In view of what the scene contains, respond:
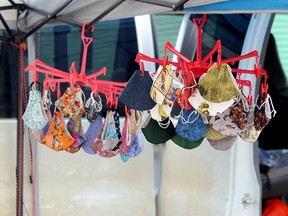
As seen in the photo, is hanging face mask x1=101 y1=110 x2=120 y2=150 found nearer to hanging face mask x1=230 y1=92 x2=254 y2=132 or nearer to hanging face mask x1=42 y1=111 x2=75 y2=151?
hanging face mask x1=42 y1=111 x2=75 y2=151

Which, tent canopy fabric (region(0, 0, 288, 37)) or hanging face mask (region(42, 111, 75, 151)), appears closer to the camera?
tent canopy fabric (region(0, 0, 288, 37))

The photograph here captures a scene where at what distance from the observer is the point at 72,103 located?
254 centimetres

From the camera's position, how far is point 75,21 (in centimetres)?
260

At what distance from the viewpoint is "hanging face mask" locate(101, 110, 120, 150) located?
260 cm

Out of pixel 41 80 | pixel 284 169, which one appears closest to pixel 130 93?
pixel 41 80

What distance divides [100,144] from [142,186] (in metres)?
0.85

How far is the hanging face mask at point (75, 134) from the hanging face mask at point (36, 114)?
5.1 inches

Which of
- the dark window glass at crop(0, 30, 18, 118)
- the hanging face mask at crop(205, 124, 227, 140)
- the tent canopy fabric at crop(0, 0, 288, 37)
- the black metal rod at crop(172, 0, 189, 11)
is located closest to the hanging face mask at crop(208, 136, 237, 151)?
the hanging face mask at crop(205, 124, 227, 140)

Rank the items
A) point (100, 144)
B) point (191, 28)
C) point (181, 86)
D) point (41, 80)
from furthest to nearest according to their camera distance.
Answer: point (191, 28)
point (41, 80)
point (100, 144)
point (181, 86)

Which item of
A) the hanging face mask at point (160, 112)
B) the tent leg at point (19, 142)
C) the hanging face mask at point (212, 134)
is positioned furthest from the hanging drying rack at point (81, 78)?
the tent leg at point (19, 142)

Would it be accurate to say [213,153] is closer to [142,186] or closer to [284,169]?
[142,186]

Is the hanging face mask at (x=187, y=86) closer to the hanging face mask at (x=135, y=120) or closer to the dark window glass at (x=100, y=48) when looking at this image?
the hanging face mask at (x=135, y=120)

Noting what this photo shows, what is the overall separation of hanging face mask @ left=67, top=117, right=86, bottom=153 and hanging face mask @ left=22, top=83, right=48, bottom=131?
0.13 metres

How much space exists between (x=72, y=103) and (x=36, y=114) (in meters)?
0.20
